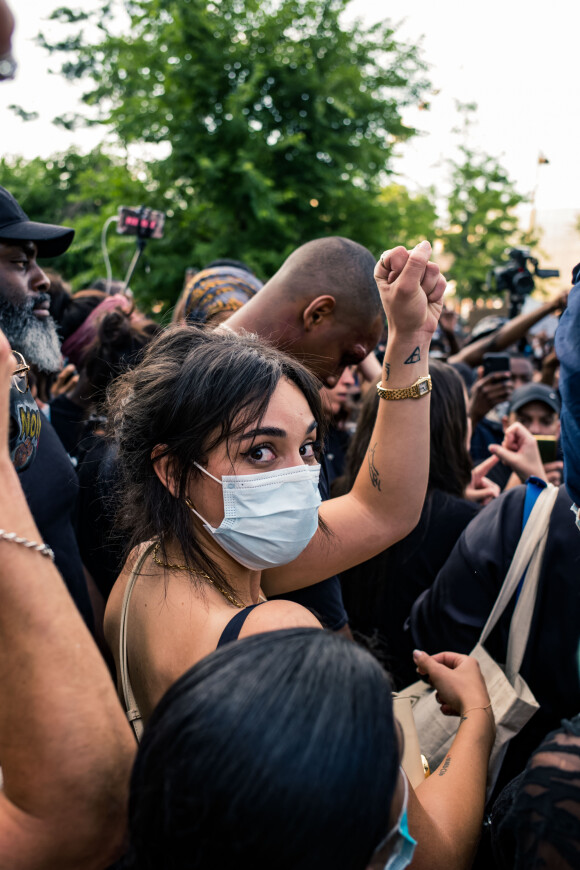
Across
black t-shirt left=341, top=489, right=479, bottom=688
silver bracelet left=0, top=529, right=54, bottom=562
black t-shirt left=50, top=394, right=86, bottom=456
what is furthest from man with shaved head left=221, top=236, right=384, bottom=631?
silver bracelet left=0, top=529, right=54, bottom=562

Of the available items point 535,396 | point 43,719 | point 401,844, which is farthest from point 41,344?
point 535,396

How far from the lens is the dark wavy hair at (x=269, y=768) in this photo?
0.82 m

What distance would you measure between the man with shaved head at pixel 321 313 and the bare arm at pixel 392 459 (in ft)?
2.04

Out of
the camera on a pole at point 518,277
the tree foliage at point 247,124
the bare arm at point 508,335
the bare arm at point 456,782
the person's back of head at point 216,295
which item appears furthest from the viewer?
the tree foliage at point 247,124

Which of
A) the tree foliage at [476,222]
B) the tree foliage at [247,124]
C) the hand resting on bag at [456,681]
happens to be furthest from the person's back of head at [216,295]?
the tree foliage at [476,222]

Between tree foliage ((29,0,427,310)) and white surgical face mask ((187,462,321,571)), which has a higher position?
tree foliage ((29,0,427,310))

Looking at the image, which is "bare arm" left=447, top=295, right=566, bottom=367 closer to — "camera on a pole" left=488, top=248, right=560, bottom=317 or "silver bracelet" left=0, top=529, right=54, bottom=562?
"camera on a pole" left=488, top=248, right=560, bottom=317

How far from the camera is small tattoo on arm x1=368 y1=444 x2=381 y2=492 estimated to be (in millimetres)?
1939

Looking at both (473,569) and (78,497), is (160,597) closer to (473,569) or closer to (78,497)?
(473,569)

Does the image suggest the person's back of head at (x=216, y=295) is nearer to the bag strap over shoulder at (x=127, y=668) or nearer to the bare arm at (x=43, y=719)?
the bag strap over shoulder at (x=127, y=668)

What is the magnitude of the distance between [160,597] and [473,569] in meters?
0.96

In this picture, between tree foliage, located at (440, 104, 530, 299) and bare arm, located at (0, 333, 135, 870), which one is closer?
bare arm, located at (0, 333, 135, 870)

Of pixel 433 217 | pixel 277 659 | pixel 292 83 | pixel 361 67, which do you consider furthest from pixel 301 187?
pixel 277 659

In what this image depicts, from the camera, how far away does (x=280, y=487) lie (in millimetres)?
1562
